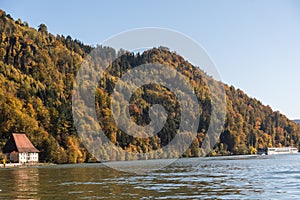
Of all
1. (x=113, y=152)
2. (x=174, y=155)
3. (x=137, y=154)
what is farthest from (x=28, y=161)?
(x=174, y=155)

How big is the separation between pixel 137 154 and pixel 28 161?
5717 cm

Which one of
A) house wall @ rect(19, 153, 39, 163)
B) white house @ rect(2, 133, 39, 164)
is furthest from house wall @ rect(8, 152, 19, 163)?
house wall @ rect(19, 153, 39, 163)

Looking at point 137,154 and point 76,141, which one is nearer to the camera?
point 76,141

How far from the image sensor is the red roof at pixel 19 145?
126 meters

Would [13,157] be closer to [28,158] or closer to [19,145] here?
[28,158]

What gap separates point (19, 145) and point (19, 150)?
141cm

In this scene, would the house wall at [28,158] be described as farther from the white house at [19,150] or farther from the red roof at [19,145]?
the red roof at [19,145]

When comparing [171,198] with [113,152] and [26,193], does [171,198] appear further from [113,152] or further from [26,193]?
[113,152]

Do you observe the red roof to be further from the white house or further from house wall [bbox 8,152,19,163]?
house wall [bbox 8,152,19,163]

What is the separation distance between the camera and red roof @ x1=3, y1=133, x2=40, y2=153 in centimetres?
12650

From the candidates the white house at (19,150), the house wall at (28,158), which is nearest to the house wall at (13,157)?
the white house at (19,150)

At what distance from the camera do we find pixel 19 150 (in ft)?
413

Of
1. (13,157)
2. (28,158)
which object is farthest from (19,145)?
(13,157)

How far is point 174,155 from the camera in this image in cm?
19650
